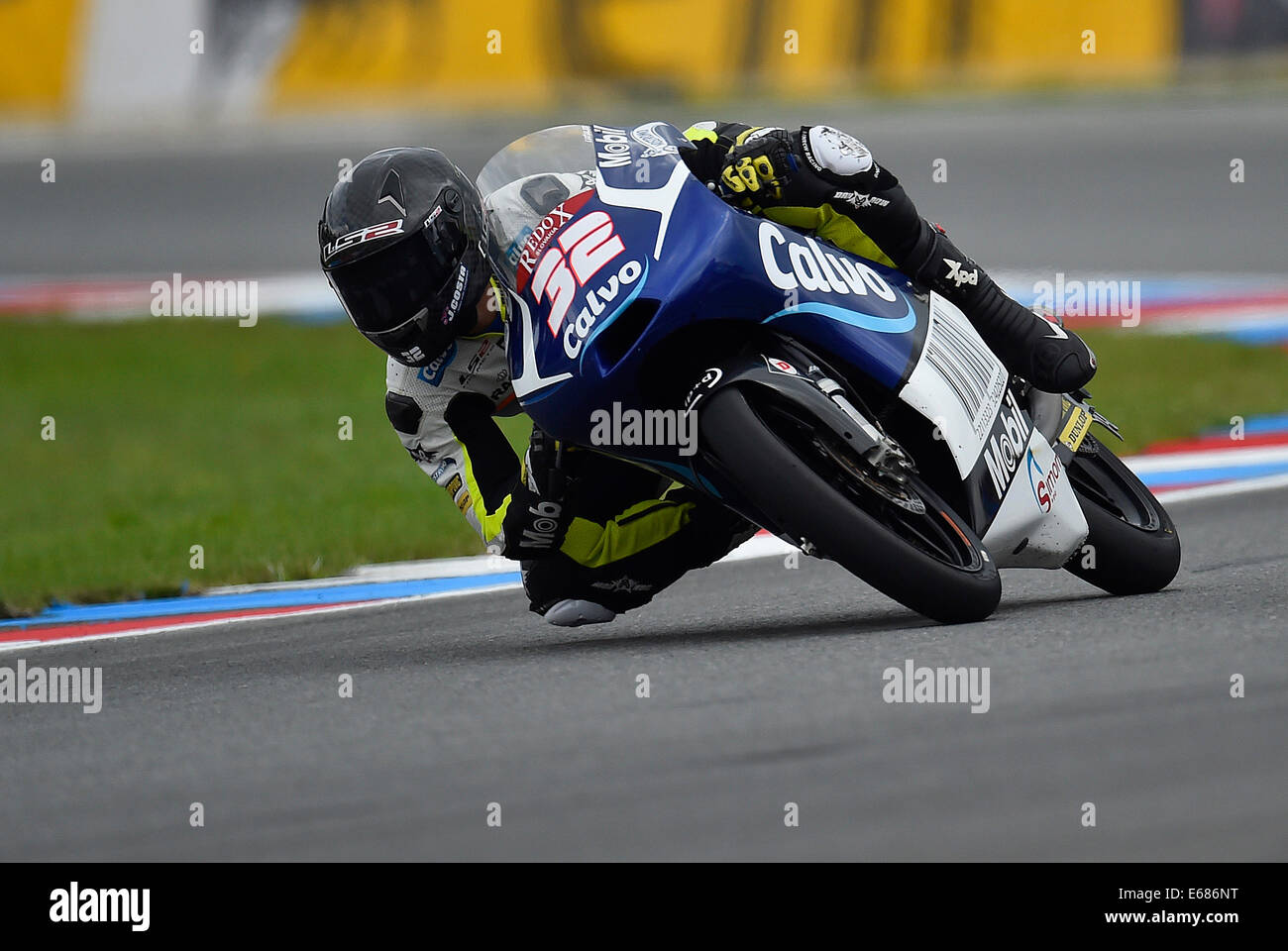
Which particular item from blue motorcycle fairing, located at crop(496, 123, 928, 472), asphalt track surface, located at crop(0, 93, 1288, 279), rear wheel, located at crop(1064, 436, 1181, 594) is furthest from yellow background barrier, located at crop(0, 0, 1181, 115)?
blue motorcycle fairing, located at crop(496, 123, 928, 472)

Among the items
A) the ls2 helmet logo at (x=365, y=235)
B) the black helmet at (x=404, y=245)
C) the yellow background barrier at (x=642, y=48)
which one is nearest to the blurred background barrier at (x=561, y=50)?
the yellow background barrier at (x=642, y=48)

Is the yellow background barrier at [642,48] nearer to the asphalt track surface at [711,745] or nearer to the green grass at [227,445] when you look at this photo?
the green grass at [227,445]

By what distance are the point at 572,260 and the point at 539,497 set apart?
755 millimetres

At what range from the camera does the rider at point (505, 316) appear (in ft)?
16.3

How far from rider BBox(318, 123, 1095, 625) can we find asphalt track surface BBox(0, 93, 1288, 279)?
9362 mm

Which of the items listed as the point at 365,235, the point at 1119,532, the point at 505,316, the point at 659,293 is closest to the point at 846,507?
the point at 659,293

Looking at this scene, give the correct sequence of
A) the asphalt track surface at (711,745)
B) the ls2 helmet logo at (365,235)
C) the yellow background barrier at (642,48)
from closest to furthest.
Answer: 1. the asphalt track surface at (711,745)
2. the ls2 helmet logo at (365,235)
3. the yellow background barrier at (642,48)

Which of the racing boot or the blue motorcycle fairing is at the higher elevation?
the blue motorcycle fairing

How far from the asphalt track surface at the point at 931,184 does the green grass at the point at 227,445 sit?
1.96 metres

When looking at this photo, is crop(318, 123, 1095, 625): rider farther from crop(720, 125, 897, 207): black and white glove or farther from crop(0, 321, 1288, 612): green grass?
crop(0, 321, 1288, 612): green grass

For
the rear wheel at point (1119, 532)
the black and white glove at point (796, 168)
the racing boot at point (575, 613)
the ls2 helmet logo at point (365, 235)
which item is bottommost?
the racing boot at point (575, 613)

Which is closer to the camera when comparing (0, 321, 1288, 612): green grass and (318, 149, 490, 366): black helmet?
(318, 149, 490, 366): black helmet

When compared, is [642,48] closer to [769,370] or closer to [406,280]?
[406,280]

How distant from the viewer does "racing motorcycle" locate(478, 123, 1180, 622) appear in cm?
468
